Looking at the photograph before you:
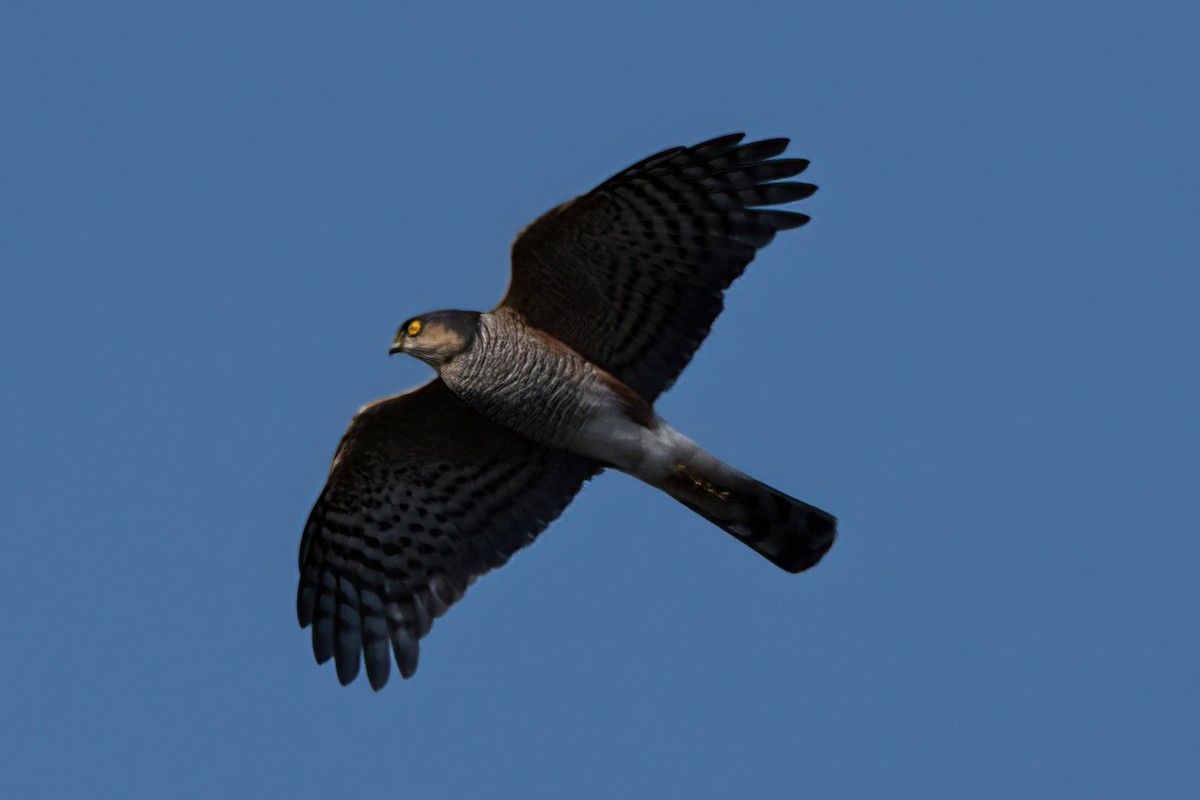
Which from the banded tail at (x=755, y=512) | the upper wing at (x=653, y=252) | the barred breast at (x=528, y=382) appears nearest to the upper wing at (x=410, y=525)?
the barred breast at (x=528, y=382)

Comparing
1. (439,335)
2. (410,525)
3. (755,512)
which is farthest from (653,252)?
(410,525)

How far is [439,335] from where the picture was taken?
8750 mm

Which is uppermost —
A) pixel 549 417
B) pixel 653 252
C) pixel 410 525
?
pixel 653 252

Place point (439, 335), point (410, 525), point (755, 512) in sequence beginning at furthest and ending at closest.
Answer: point (410, 525) → point (755, 512) → point (439, 335)

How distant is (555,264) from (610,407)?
799mm

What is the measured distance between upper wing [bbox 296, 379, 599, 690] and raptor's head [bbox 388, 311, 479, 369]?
659 millimetres

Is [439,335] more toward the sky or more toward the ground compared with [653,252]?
more toward the ground

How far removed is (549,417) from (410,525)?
1.24 meters

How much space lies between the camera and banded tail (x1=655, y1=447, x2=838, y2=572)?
29.7 feet

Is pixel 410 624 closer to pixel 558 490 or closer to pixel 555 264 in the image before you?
pixel 558 490

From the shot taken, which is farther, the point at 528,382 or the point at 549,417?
the point at 549,417

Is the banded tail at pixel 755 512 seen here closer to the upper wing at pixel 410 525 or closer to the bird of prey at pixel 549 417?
the bird of prey at pixel 549 417

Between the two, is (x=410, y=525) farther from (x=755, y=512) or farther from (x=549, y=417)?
(x=755, y=512)

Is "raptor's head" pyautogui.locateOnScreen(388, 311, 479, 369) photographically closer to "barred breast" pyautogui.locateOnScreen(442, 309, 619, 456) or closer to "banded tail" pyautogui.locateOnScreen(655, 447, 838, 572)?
"barred breast" pyautogui.locateOnScreen(442, 309, 619, 456)
